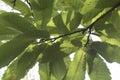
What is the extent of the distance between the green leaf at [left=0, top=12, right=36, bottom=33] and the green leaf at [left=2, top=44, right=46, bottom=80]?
8cm

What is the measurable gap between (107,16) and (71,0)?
15 centimetres

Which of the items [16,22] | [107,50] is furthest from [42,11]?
[107,50]

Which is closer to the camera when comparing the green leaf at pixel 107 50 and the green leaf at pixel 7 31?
the green leaf at pixel 7 31

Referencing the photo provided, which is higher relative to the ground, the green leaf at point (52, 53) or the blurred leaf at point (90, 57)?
the green leaf at point (52, 53)

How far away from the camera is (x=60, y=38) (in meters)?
1.34

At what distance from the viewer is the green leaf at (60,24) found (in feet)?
4.30

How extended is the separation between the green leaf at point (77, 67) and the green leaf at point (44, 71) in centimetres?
8

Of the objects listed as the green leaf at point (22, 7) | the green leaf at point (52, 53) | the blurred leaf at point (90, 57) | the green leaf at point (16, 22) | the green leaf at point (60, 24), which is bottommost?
the blurred leaf at point (90, 57)

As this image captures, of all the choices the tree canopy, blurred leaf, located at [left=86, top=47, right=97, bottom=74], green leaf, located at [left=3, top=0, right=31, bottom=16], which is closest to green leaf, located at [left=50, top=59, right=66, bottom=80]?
the tree canopy

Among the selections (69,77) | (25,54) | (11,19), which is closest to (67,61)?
(69,77)

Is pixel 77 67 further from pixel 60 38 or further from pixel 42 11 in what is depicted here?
pixel 42 11

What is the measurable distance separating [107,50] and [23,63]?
0.36 meters

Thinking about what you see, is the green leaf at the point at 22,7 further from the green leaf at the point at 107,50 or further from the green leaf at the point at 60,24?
the green leaf at the point at 107,50

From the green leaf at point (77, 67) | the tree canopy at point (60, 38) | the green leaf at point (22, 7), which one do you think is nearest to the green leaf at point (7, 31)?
the tree canopy at point (60, 38)
